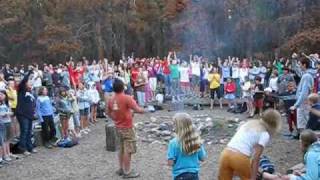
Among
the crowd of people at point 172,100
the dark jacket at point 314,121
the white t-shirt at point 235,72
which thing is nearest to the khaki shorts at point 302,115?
the crowd of people at point 172,100

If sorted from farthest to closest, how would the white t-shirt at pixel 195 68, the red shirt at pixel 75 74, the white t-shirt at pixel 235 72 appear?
the white t-shirt at pixel 195 68 → the white t-shirt at pixel 235 72 → the red shirt at pixel 75 74

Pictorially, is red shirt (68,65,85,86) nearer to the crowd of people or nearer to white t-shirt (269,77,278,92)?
the crowd of people

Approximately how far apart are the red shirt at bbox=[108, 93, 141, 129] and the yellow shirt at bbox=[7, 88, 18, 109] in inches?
178

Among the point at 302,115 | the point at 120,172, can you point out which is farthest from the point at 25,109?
the point at 302,115

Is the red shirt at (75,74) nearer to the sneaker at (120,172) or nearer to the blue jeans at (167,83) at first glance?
the blue jeans at (167,83)

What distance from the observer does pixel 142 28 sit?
127 ft

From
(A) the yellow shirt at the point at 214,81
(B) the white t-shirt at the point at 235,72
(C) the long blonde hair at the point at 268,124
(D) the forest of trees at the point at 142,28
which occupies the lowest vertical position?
(C) the long blonde hair at the point at 268,124

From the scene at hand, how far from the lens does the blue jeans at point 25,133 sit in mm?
12305

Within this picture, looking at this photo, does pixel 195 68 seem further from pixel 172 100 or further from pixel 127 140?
pixel 127 140

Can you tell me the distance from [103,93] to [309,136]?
43.9 ft

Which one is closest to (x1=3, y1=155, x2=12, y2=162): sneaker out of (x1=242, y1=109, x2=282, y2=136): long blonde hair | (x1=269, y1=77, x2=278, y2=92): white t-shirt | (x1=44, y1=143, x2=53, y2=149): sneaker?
(x1=44, y1=143, x2=53, y2=149): sneaker

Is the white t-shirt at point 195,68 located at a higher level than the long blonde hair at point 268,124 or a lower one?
higher

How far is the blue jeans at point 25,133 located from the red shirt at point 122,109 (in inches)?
141

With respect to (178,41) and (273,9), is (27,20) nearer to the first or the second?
(178,41)
